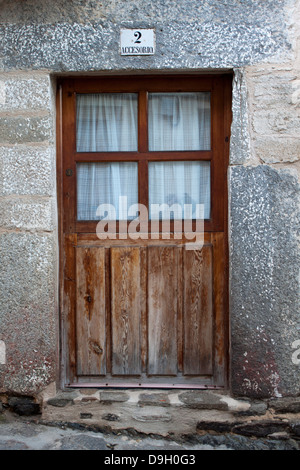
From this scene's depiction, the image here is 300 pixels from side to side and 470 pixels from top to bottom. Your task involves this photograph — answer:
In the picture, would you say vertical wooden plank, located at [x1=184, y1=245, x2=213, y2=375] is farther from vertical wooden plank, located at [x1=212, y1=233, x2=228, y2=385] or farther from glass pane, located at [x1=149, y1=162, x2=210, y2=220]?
glass pane, located at [x1=149, y1=162, x2=210, y2=220]

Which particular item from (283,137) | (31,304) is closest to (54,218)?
(31,304)

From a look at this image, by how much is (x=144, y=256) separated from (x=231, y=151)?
0.84m

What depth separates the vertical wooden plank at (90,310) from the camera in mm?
2705

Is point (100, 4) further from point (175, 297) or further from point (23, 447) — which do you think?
point (23, 447)

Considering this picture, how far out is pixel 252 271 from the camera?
252 cm

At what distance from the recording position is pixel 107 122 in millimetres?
2750

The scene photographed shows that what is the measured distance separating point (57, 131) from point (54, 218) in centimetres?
56

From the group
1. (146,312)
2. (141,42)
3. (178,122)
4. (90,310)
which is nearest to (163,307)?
(146,312)

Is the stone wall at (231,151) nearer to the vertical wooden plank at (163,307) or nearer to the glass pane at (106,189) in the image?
the glass pane at (106,189)

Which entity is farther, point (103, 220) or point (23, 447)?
point (103, 220)

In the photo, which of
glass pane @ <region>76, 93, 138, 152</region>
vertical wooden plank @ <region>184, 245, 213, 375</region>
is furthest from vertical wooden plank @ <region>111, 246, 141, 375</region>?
glass pane @ <region>76, 93, 138, 152</region>

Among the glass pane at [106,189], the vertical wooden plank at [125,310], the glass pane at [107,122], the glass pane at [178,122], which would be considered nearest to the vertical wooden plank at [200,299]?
the vertical wooden plank at [125,310]

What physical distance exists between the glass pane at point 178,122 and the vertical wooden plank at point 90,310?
0.81m

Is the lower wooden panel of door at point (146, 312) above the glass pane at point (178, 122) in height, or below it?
below
